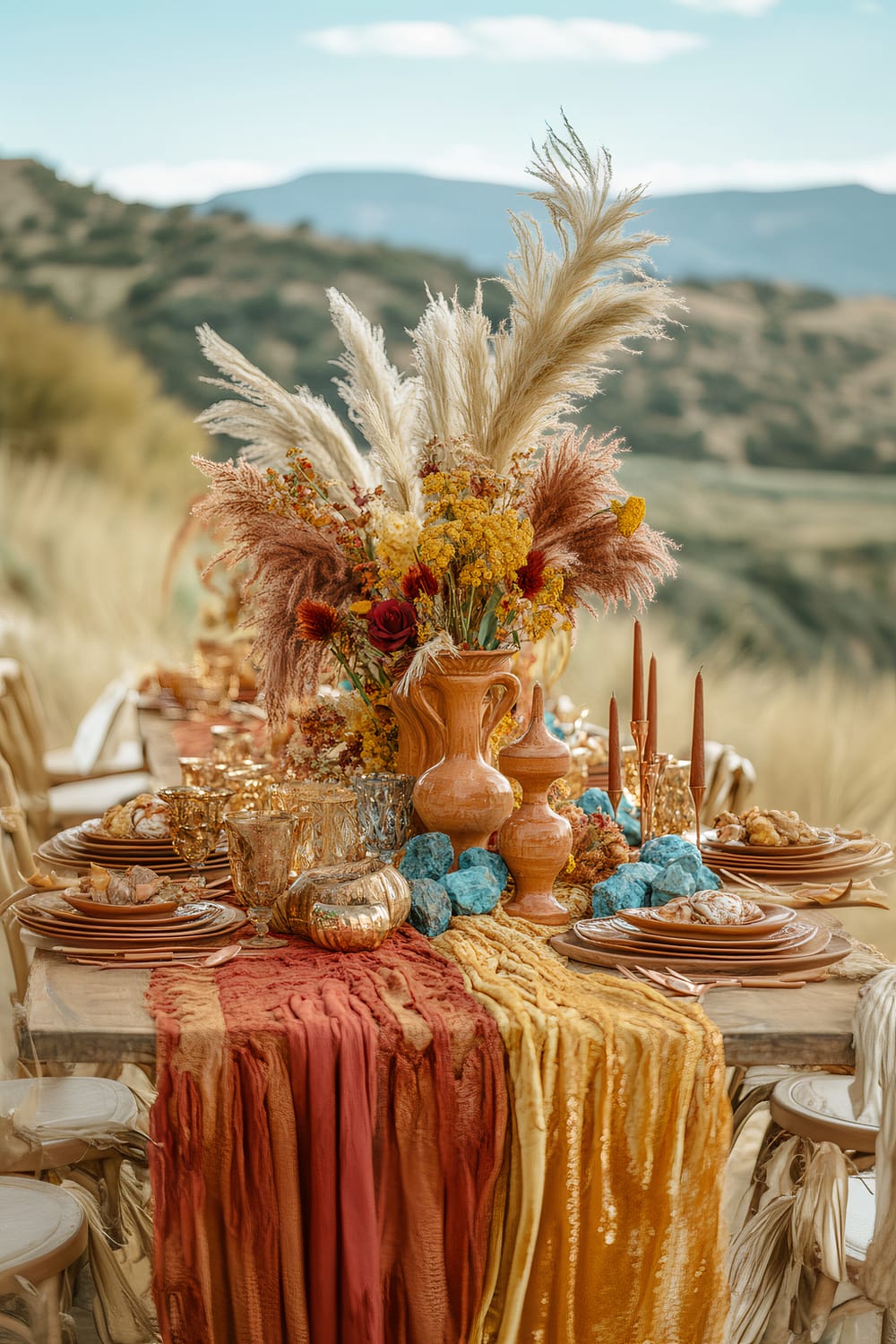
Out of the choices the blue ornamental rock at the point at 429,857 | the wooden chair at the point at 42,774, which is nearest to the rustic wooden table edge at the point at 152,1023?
the blue ornamental rock at the point at 429,857

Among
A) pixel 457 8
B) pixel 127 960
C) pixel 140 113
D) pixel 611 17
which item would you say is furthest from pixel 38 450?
pixel 127 960

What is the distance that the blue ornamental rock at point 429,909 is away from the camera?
1694mm

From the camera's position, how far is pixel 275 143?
1827 cm

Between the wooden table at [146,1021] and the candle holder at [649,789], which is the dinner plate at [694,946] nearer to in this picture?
the wooden table at [146,1021]

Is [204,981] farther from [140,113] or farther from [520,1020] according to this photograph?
[140,113]

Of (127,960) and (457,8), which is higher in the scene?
(457,8)

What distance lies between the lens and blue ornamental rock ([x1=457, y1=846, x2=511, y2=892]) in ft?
5.96

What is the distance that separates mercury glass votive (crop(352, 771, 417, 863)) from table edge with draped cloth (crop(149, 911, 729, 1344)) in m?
0.51

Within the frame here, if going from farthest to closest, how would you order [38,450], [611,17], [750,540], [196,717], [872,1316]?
1. [750,540]
2. [611,17]
3. [38,450]
4. [196,717]
5. [872,1316]

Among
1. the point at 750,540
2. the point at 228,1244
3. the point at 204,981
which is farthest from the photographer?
the point at 750,540

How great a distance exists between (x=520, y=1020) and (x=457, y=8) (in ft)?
57.3

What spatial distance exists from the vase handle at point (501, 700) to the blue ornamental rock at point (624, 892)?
12.9 inches

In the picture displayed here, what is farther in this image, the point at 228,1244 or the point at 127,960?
the point at 127,960

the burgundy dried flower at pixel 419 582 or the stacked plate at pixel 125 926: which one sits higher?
the burgundy dried flower at pixel 419 582
